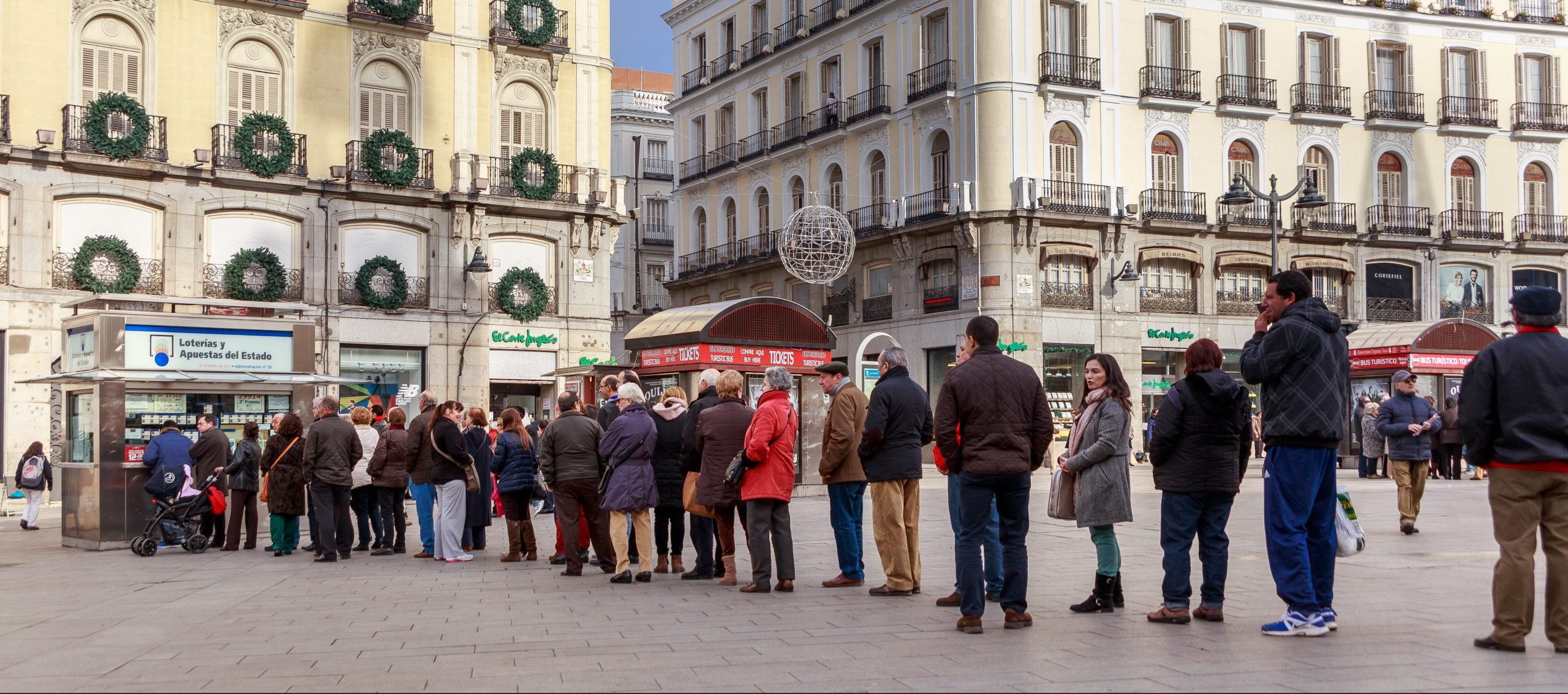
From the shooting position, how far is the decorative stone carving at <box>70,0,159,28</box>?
105ft

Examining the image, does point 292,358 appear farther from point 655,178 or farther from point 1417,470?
point 655,178

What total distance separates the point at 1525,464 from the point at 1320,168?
39.8 m

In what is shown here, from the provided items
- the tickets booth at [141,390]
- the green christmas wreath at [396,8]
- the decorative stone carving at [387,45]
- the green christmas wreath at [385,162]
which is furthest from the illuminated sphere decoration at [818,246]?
the tickets booth at [141,390]

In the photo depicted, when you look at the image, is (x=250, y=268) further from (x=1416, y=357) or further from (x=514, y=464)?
(x=1416, y=357)

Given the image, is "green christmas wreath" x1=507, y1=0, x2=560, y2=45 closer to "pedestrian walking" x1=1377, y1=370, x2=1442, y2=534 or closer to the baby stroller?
the baby stroller

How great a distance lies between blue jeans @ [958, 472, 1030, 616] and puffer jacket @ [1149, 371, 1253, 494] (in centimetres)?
88

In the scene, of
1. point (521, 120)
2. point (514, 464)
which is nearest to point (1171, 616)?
point (514, 464)

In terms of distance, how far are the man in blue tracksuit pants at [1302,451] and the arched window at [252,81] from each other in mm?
30581

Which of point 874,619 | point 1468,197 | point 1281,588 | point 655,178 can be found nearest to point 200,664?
point 874,619

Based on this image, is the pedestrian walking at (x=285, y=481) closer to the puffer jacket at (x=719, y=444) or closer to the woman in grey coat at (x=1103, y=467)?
the puffer jacket at (x=719, y=444)

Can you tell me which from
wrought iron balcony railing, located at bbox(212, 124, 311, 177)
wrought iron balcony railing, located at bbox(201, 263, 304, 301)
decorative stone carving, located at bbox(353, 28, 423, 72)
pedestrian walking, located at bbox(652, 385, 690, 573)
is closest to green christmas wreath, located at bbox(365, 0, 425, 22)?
decorative stone carving, located at bbox(353, 28, 423, 72)

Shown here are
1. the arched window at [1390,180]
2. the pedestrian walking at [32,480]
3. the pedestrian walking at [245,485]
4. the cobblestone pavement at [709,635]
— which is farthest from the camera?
the arched window at [1390,180]

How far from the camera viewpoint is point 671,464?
13109 mm

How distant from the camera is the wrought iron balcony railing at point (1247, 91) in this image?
142ft
